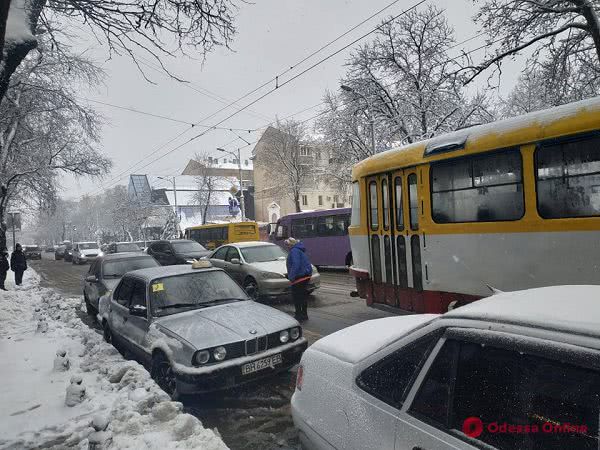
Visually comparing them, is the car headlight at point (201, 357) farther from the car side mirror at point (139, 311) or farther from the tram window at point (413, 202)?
the tram window at point (413, 202)

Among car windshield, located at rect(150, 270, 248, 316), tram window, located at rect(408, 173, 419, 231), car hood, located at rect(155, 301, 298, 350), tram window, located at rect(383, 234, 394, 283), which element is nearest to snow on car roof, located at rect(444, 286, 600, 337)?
car hood, located at rect(155, 301, 298, 350)

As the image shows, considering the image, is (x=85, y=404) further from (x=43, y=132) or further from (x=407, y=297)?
(x=43, y=132)

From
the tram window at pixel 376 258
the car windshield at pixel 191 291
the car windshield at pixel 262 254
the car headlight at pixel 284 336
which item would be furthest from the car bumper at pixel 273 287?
the car headlight at pixel 284 336

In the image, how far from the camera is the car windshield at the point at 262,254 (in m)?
11.5

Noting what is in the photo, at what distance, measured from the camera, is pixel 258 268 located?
10719 millimetres

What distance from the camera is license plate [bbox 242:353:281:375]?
4.54 m

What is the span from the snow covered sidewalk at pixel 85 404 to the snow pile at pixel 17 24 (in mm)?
3745

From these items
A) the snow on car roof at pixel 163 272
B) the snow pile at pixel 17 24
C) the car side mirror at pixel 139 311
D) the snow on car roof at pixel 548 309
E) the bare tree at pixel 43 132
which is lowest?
the car side mirror at pixel 139 311

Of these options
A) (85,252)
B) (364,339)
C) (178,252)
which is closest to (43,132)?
(178,252)

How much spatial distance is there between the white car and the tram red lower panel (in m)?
4.06

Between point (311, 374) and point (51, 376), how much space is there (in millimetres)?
4205

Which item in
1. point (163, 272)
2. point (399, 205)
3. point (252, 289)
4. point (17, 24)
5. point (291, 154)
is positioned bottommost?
point (252, 289)

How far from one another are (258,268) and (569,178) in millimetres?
7527

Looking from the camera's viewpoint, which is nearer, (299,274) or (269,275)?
(299,274)
